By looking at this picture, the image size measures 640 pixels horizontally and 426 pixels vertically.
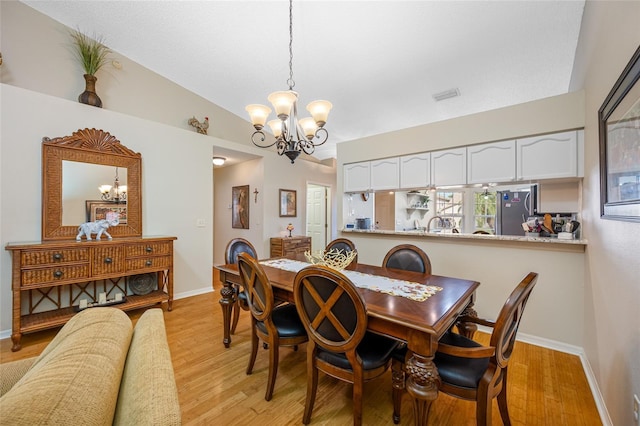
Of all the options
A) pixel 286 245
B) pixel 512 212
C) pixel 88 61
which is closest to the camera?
pixel 88 61

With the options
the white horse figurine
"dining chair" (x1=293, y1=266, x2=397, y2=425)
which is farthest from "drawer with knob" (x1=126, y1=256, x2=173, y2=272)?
"dining chair" (x1=293, y1=266, x2=397, y2=425)

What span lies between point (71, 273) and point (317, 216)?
4836 mm

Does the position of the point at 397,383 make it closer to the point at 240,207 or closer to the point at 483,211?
the point at 240,207

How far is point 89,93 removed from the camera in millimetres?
3045

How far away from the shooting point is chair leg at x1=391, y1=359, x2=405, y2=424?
154 cm

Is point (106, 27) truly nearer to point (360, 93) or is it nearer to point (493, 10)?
point (360, 93)

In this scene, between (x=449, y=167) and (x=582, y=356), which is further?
(x=449, y=167)

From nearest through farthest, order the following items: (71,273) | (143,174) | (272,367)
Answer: (272,367), (71,273), (143,174)

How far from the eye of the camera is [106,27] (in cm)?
298

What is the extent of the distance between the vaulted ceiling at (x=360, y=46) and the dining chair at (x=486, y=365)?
7.90 ft

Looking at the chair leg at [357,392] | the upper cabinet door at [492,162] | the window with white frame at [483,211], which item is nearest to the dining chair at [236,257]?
the chair leg at [357,392]

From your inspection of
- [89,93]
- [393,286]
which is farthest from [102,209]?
[393,286]

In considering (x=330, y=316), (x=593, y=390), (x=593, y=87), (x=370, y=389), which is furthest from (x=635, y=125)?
(x=370, y=389)

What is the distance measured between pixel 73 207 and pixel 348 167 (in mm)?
3551
